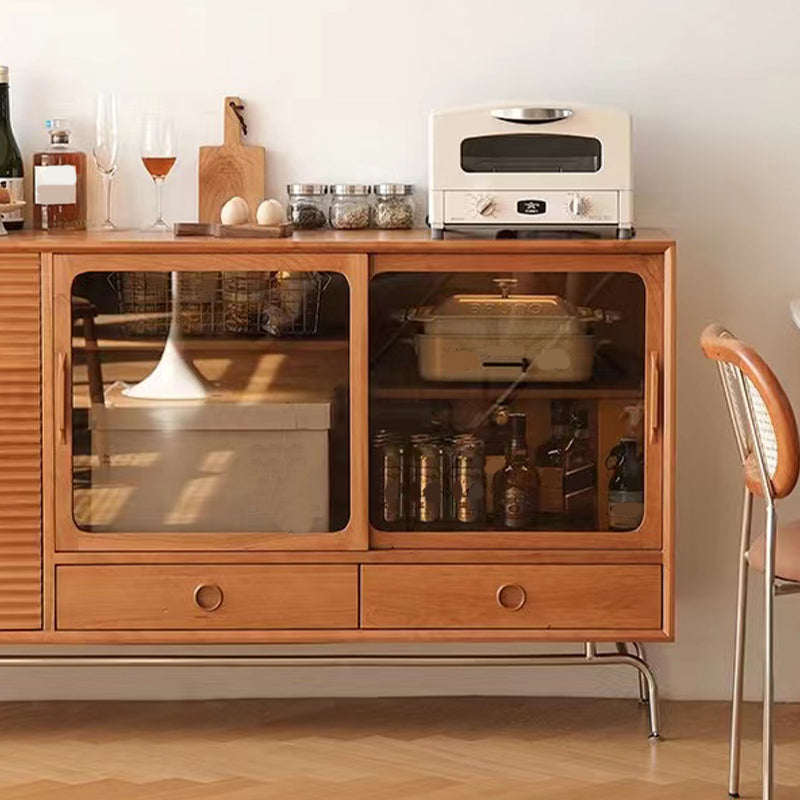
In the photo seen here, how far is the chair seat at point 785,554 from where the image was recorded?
276 centimetres

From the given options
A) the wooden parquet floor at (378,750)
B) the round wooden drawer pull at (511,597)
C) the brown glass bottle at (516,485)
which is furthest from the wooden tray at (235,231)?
the wooden parquet floor at (378,750)

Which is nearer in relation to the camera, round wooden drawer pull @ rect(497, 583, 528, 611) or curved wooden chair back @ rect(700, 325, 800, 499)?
curved wooden chair back @ rect(700, 325, 800, 499)

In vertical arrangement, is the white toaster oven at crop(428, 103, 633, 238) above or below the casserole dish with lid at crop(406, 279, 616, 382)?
above

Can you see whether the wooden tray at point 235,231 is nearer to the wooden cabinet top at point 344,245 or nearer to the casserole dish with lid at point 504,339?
the wooden cabinet top at point 344,245

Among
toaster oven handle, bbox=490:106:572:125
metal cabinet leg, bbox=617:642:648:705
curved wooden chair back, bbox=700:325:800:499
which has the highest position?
toaster oven handle, bbox=490:106:572:125

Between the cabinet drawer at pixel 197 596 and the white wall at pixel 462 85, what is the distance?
819 millimetres

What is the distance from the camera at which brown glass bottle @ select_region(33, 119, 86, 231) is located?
345 centimetres

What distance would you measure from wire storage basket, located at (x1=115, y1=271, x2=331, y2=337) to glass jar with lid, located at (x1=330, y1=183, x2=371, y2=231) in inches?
11.0

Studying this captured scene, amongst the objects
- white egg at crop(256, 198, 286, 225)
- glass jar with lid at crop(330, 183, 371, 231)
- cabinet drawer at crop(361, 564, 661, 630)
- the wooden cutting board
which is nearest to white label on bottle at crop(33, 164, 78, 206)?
the wooden cutting board

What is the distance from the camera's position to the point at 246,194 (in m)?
3.50

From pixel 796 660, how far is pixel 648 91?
1.30 metres

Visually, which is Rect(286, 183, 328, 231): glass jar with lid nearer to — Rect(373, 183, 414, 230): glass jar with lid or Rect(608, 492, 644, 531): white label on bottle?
Rect(373, 183, 414, 230): glass jar with lid

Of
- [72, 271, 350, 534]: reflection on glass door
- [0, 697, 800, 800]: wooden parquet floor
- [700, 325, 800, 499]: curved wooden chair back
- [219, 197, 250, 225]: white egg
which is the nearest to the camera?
[700, 325, 800, 499]: curved wooden chair back

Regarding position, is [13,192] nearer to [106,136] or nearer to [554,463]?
[106,136]
